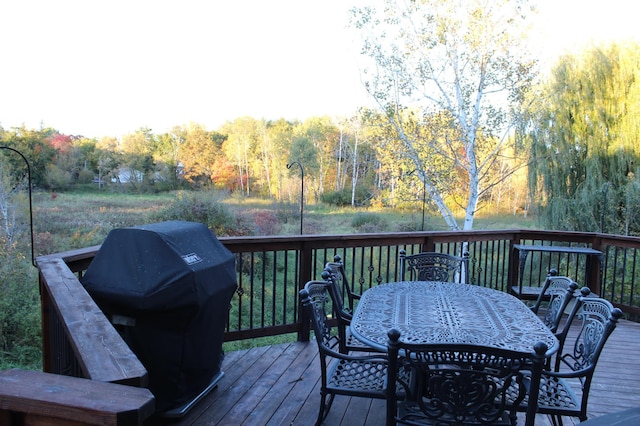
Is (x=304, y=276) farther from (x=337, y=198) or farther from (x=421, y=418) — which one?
(x=337, y=198)

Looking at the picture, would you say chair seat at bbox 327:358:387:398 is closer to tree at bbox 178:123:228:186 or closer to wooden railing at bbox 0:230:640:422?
wooden railing at bbox 0:230:640:422

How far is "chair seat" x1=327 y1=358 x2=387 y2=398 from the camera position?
204cm

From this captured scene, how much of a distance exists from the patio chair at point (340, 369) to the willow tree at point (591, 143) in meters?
6.92

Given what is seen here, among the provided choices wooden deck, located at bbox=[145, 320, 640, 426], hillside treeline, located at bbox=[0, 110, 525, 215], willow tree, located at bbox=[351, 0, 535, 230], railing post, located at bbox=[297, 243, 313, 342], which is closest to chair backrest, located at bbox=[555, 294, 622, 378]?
wooden deck, located at bbox=[145, 320, 640, 426]

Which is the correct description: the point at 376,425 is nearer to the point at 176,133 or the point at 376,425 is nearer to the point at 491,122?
the point at 491,122

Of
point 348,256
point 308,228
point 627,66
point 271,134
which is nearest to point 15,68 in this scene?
point 271,134

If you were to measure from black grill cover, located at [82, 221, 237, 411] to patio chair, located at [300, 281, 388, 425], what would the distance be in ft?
1.97

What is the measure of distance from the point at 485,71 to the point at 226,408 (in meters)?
10.1

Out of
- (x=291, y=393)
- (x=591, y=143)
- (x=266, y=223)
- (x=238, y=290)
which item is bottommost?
(x=291, y=393)

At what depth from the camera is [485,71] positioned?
10445mm

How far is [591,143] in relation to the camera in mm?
8289

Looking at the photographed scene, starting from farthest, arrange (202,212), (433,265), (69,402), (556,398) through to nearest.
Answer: (202,212) < (433,265) < (556,398) < (69,402)

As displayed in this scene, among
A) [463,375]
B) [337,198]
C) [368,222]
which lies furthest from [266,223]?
[463,375]

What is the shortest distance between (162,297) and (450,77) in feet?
33.9
